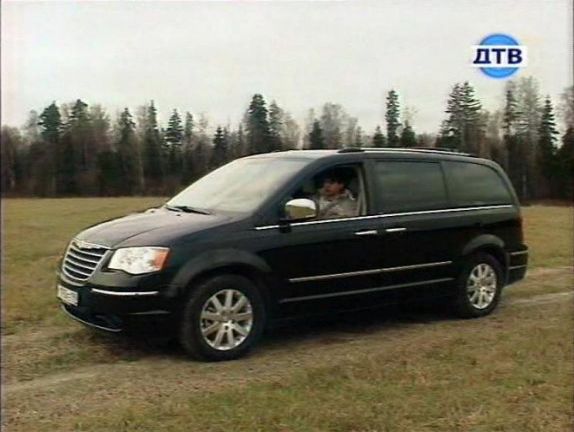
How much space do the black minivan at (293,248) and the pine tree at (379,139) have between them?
175mm

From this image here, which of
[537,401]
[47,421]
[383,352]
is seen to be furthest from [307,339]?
[47,421]

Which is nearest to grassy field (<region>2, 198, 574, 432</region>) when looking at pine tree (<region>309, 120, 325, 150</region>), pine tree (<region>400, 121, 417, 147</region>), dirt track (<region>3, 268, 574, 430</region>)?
dirt track (<region>3, 268, 574, 430</region>)

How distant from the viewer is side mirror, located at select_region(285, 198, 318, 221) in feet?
17.0

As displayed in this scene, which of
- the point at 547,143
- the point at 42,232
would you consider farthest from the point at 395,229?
the point at 42,232

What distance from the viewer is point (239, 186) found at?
558 centimetres

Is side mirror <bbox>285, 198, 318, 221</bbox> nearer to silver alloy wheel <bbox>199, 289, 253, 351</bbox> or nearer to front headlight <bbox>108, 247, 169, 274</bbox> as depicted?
silver alloy wheel <bbox>199, 289, 253, 351</bbox>

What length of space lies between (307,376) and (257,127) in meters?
2.41

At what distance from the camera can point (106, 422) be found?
3605mm

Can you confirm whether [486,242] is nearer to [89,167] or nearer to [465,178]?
[465,178]

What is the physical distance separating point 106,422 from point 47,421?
1.07 ft

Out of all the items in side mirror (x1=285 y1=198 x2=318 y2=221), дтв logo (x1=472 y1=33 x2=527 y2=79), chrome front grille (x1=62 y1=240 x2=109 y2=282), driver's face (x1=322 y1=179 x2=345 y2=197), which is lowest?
chrome front grille (x1=62 y1=240 x2=109 y2=282)

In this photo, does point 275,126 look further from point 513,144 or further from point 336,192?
point 513,144

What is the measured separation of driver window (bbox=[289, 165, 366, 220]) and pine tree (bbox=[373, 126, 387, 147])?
1.71 feet

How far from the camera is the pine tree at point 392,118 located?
5.50m
